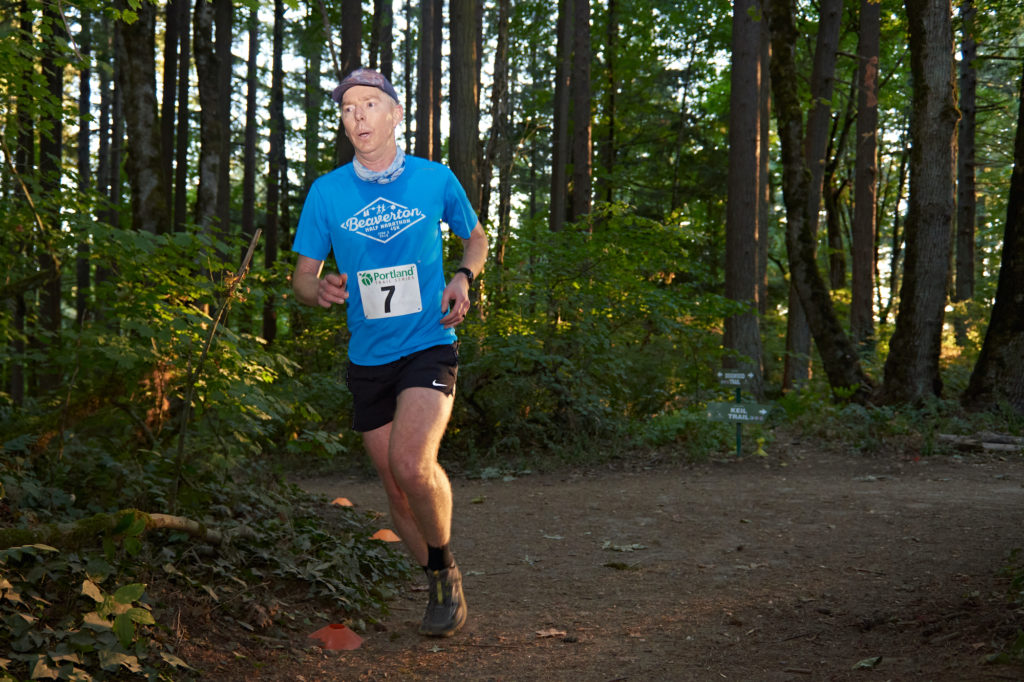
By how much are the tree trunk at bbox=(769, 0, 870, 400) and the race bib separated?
31.6 feet

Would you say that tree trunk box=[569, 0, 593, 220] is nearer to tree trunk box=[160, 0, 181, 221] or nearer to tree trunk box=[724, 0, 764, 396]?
tree trunk box=[724, 0, 764, 396]

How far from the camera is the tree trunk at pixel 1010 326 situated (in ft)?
34.1

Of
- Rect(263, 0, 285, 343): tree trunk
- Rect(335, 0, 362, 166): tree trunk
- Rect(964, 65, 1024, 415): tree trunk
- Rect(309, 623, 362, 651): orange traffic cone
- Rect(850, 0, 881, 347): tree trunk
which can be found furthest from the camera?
Rect(263, 0, 285, 343): tree trunk

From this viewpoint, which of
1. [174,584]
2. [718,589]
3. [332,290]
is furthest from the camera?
[718,589]

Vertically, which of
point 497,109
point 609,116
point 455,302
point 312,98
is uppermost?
point 312,98

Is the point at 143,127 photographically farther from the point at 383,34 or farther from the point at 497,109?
the point at 383,34

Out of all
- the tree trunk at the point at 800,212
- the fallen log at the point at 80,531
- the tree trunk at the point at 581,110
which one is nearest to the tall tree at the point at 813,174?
the tree trunk at the point at 581,110

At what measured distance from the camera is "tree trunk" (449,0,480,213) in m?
12.2

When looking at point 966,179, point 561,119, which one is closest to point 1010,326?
point 966,179

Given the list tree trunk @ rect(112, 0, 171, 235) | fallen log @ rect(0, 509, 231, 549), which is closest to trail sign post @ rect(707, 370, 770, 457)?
tree trunk @ rect(112, 0, 171, 235)

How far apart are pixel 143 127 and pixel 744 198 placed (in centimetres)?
977

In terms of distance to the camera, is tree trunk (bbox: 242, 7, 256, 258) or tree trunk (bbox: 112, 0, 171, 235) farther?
tree trunk (bbox: 242, 7, 256, 258)

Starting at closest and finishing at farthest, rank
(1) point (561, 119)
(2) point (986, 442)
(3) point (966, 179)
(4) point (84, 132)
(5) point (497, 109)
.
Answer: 1. (2) point (986, 442)
2. (5) point (497, 109)
3. (3) point (966, 179)
4. (1) point (561, 119)
5. (4) point (84, 132)

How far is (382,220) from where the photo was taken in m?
3.88
